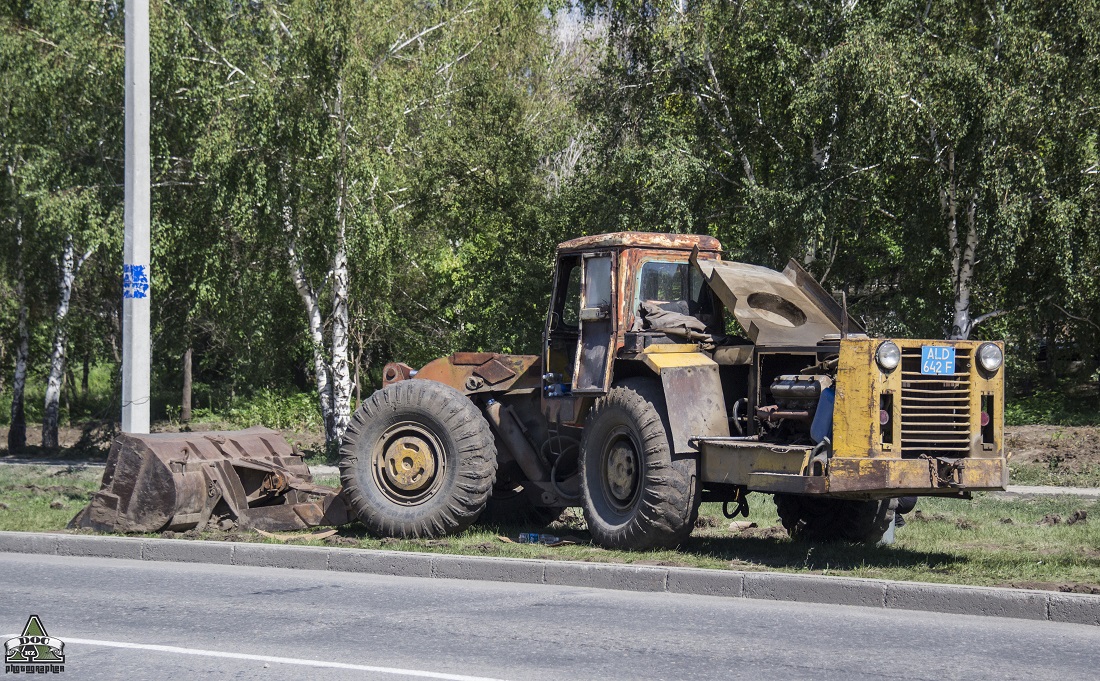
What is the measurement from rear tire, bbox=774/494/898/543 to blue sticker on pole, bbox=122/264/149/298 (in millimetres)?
7492

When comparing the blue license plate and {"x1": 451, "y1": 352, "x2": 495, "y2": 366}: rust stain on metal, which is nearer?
the blue license plate

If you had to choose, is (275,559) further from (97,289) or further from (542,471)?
(97,289)

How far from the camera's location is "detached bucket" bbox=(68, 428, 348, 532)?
11.7 m

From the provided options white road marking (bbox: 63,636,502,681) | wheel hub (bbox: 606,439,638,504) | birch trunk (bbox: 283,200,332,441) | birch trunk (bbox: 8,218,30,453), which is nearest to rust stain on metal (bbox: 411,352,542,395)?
wheel hub (bbox: 606,439,638,504)

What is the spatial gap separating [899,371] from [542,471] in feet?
13.0

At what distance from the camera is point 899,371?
9.73 metres

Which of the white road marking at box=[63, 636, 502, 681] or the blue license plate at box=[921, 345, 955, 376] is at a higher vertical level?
the blue license plate at box=[921, 345, 955, 376]

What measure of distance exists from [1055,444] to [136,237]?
14990 millimetres

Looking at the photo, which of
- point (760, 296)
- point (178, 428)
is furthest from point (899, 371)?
point (178, 428)

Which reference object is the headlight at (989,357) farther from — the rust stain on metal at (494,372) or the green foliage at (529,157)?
the green foliage at (529,157)

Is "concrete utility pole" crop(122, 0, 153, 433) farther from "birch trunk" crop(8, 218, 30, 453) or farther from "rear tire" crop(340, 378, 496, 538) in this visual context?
"birch trunk" crop(8, 218, 30, 453)

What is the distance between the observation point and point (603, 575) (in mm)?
9711

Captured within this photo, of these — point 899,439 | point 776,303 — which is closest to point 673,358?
point 776,303

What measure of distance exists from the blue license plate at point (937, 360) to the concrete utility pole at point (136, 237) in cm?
866
